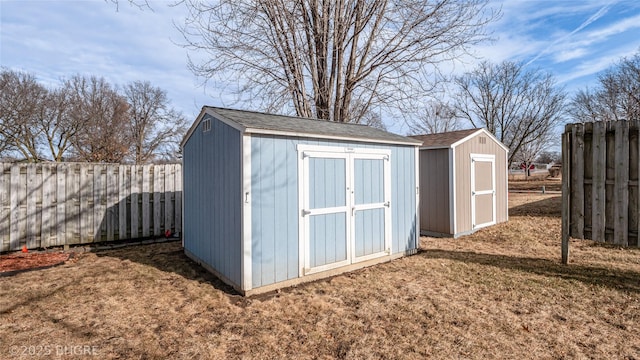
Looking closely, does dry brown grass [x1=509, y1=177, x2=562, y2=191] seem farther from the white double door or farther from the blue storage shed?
the white double door

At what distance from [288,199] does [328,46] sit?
650 cm

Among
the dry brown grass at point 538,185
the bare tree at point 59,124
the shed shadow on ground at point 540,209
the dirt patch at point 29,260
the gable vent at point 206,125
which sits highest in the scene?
the bare tree at point 59,124

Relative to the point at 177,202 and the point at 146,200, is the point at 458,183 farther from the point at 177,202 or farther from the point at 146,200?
the point at 146,200

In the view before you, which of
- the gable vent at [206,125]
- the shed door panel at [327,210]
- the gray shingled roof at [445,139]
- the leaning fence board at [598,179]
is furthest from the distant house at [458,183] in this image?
the gable vent at [206,125]

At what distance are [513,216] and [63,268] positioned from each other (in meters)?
11.4

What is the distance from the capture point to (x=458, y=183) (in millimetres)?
7422

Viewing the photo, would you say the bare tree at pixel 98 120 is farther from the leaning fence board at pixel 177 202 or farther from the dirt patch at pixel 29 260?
the dirt patch at pixel 29 260

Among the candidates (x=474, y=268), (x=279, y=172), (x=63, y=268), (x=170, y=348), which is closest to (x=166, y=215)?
(x=63, y=268)

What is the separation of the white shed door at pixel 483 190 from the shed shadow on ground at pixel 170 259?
21.1 ft

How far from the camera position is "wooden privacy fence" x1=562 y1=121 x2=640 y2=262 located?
4422 millimetres

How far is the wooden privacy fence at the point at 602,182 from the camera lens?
4.42 metres

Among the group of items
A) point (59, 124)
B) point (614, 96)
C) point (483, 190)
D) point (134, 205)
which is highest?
point (614, 96)

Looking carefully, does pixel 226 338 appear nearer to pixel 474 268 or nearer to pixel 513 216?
pixel 474 268

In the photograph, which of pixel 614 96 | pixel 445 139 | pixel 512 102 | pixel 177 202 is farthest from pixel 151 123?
pixel 614 96
